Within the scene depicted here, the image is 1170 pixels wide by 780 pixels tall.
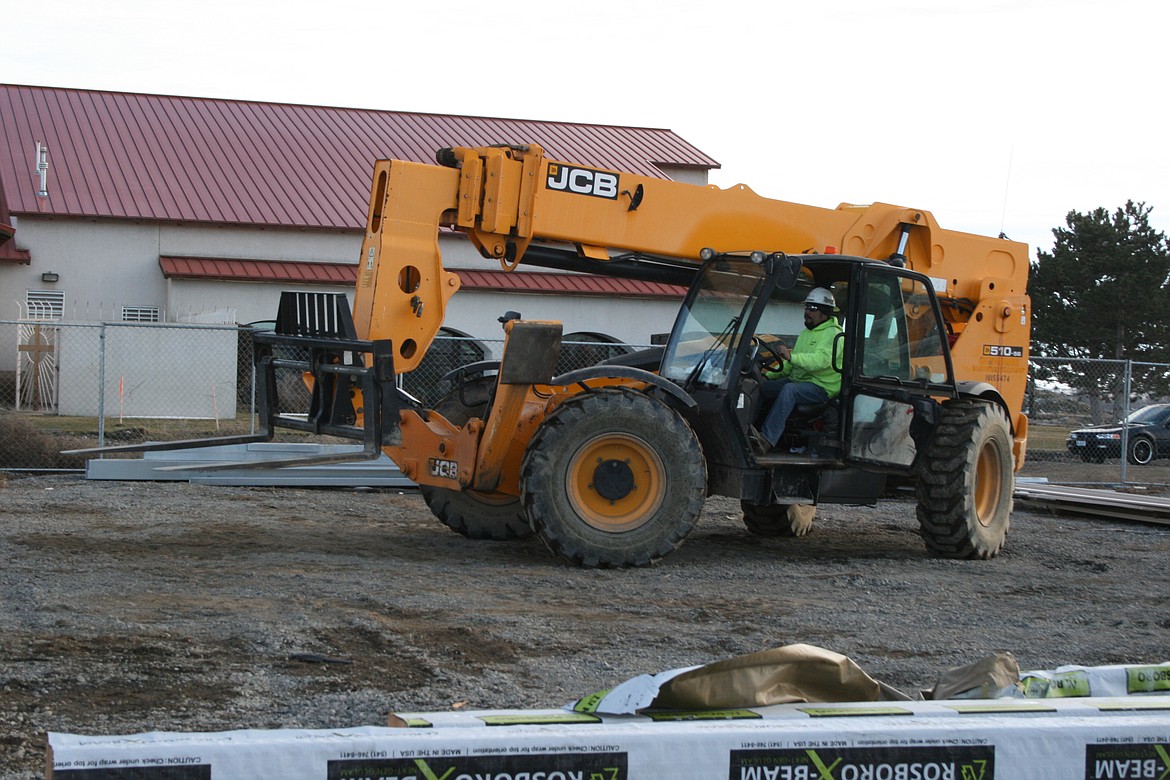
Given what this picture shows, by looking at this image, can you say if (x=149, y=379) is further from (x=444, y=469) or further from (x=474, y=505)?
(x=444, y=469)

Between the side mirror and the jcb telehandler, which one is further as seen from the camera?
the side mirror

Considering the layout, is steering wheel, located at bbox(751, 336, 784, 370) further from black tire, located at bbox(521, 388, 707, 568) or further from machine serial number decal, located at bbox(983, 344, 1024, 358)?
machine serial number decal, located at bbox(983, 344, 1024, 358)

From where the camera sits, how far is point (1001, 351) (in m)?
12.1

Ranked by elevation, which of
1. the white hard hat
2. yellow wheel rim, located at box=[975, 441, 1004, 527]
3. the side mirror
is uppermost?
the side mirror

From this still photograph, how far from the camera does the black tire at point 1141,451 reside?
87.4ft

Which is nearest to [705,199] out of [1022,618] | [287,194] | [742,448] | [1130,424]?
[742,448]

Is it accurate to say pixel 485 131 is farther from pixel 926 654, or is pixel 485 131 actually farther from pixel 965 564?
pixel 926 654

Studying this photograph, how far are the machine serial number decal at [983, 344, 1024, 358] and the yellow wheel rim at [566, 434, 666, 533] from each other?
13.8 feet

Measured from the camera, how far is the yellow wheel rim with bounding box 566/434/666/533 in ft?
30.6

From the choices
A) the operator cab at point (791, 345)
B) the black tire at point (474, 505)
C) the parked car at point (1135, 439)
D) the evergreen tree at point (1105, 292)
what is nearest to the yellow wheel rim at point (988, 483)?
the operator cab at point (791, 345)

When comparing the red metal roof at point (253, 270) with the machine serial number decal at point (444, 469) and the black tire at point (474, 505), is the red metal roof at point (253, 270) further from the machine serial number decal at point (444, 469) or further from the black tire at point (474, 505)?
the machine serial number decal at point (444, 469)

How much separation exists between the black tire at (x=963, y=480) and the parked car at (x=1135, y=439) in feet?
51.7

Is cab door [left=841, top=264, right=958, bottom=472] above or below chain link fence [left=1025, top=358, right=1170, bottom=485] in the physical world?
above

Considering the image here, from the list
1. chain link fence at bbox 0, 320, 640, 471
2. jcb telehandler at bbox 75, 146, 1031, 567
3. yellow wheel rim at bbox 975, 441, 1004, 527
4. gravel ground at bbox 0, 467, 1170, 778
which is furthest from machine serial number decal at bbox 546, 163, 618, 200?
chain link fence at bbox 0, 320, 640, 471
